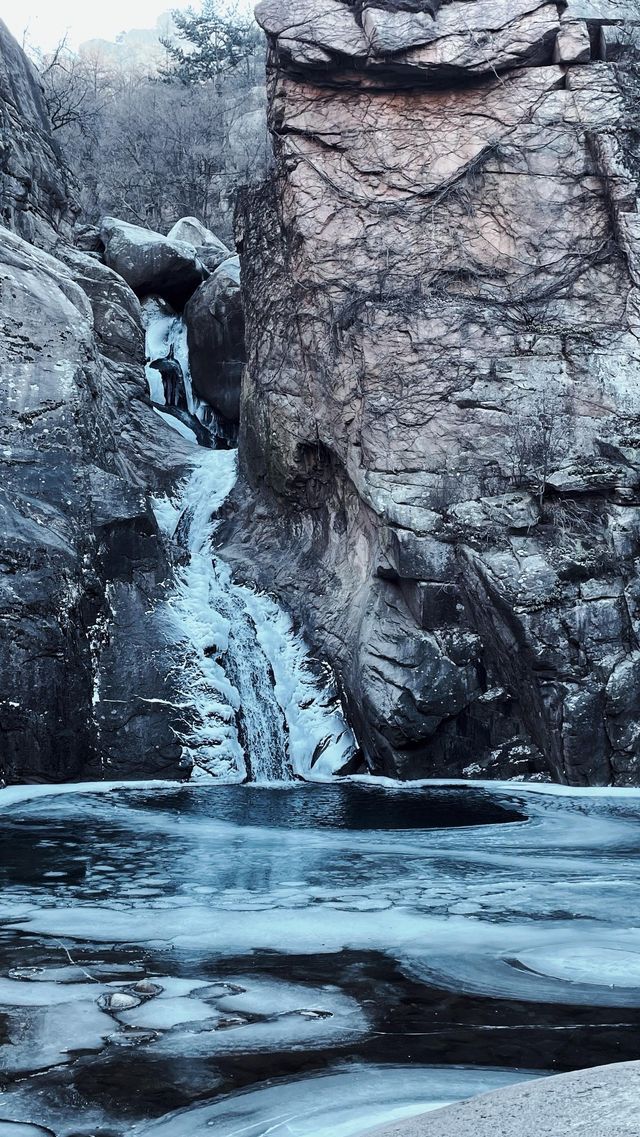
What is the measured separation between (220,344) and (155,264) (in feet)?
10.3

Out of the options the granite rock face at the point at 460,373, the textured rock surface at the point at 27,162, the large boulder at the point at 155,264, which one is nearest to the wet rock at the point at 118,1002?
the granite rock face at the point at 460,373

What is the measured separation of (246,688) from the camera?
9.30m

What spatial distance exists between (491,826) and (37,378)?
239 inches

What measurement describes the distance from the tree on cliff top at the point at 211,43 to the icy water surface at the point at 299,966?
2902cm

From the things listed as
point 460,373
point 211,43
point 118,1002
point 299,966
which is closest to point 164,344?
point 460,373

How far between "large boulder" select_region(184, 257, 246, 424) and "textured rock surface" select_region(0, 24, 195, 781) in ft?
11.2

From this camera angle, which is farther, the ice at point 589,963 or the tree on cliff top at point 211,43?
the tree on cliff top at point 211,43

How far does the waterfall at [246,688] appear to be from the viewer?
29.0ft

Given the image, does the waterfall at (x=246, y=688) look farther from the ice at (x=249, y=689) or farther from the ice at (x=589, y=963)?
the ice at (x=589, y=963)

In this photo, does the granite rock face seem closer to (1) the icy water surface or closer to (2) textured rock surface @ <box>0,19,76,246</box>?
(1) the icy water surface

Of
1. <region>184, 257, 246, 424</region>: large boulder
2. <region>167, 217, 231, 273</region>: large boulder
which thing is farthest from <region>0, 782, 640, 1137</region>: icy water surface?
<region>167, 217, 231, 273</region>: large boulder

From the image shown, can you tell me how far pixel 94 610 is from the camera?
9.09 m

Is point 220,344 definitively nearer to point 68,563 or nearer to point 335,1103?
point 68,563

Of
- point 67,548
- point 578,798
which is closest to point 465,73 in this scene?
point 67,548
